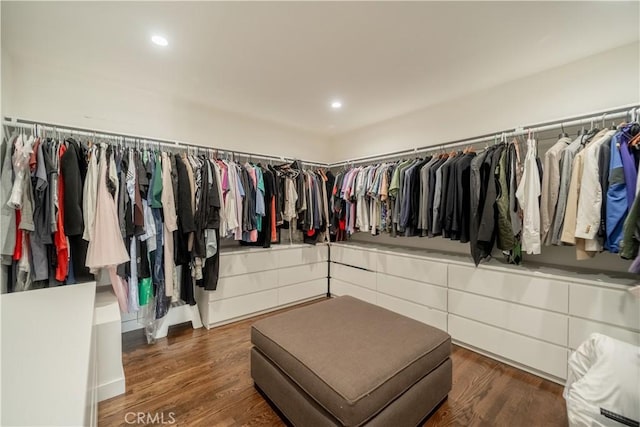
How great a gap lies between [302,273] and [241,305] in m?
0.84

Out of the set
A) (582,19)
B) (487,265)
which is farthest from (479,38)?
(487,265)

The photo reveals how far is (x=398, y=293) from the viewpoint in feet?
9.12

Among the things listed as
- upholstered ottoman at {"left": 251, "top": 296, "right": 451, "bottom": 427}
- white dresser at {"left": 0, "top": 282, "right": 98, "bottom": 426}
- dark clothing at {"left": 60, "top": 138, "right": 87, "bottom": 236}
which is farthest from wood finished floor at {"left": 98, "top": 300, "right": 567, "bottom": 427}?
dark clothing at {"left": 60, "top": 138, "right": 87, "bottom": 236}

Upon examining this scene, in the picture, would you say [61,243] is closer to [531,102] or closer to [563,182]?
[563,182]

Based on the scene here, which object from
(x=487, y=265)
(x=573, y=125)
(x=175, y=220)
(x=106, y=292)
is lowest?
(x=106, y=292)

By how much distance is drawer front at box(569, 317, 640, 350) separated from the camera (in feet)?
5.18

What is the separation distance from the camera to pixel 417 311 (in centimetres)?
262

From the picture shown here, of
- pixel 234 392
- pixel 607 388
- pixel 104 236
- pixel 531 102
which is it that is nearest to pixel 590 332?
pixel 607 388

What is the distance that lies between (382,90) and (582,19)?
1.41 metres

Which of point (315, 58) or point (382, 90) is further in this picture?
point (382, 90)

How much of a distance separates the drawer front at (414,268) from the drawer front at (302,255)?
2.80ft

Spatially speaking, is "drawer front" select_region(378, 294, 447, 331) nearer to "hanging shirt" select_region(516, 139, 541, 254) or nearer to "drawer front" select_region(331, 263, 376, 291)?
"drawer front" select_region(331, 263, 376, 291)

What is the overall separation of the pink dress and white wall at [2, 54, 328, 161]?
68 centimetres

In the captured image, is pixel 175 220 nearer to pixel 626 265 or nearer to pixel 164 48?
pixel 164 48
